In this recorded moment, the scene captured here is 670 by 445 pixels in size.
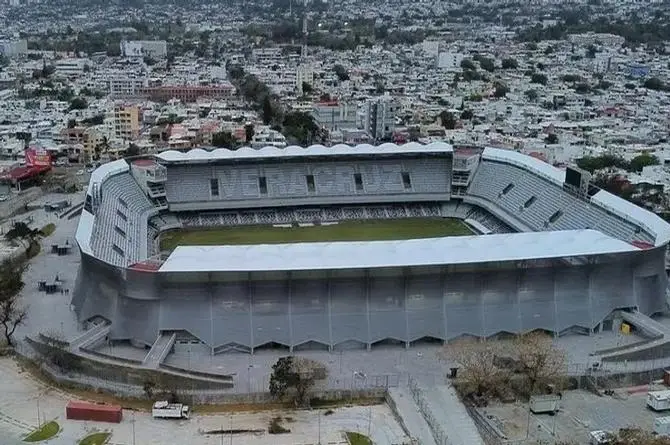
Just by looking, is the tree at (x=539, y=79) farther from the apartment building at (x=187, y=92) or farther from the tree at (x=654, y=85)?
the apartment building at (x=187, y=92)

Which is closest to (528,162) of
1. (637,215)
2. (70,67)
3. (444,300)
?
(637,215)

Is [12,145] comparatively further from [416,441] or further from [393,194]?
[416,441]

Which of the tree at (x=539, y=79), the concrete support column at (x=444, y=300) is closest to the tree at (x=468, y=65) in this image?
the tree at (x=539, y=79)

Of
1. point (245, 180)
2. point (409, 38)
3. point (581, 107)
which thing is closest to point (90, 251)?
point (245, 180)

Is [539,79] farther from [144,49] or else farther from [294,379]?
[294,379]

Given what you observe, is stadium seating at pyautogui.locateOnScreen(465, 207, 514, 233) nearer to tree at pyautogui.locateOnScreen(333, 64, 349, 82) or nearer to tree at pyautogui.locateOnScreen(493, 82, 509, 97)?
A: tree at pyautogui.locateOnScreen(493, 82, 509, 97)
